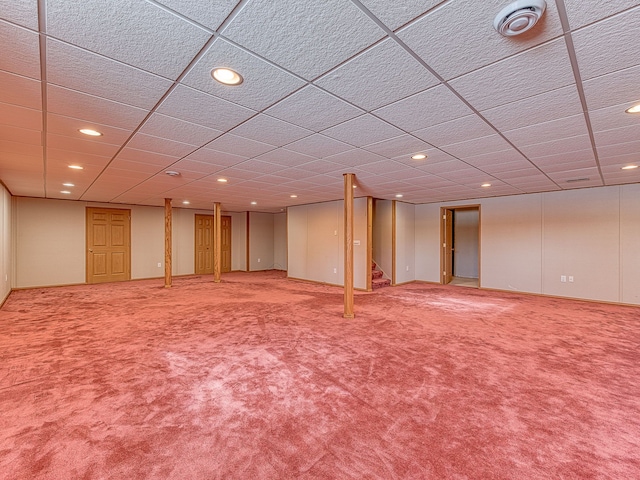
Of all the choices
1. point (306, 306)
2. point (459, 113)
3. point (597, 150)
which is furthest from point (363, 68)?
point (306, 306)

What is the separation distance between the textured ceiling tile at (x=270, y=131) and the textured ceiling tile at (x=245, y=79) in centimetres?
30

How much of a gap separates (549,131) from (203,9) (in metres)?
3.22

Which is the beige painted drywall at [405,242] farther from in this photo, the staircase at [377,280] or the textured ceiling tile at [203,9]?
the textured ceiling tile at [203,9]

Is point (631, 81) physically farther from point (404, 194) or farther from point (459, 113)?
point (404, 194)

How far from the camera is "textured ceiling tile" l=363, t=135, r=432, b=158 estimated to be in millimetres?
3260

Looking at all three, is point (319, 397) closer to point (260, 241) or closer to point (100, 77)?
point (100, 77)

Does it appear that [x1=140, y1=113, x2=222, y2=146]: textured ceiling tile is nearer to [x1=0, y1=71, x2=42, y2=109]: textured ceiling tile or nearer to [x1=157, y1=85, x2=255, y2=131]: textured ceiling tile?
[x1=157, y1=85, x2=255, y2=131]: textured ceiling tile

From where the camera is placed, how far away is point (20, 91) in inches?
84.7

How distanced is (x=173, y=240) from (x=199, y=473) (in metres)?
9.53

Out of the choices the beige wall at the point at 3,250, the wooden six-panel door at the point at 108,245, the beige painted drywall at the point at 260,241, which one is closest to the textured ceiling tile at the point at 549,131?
the beige wall at the point at 3,250

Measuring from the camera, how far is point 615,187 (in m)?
6.04

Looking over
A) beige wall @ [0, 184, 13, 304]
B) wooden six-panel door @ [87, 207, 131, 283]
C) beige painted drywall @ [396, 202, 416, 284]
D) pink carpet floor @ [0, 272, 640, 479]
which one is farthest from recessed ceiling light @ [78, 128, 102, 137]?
wooden six-panel door @ [87, 207, 131, 283]

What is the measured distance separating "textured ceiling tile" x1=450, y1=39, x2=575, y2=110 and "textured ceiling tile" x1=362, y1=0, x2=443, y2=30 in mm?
733

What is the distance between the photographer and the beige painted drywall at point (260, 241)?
1187cm
